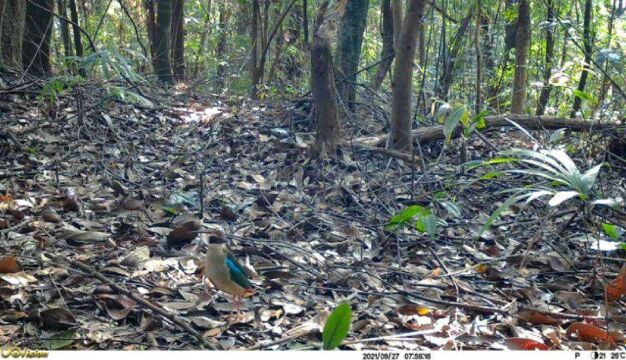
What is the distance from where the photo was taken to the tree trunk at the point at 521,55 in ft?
23.4

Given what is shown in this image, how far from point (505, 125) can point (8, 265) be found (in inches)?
144

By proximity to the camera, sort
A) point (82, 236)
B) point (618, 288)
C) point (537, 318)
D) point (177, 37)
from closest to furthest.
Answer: point (537, 318)
point (618, 288)
point (82, 236)
point (177, 37)

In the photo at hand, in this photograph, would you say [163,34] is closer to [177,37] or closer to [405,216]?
[177,37]

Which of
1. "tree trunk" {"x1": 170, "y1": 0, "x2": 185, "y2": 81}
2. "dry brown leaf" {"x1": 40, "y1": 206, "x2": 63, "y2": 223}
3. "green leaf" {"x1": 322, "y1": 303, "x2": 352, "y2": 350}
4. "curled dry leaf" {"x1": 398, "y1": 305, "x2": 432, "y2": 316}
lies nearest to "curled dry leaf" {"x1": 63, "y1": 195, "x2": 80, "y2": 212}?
"dry brown leaf" {"x1": 40, "y1": 206, "x2": 63, "y2": 223}

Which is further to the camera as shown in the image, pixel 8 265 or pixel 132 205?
pixel 132 205

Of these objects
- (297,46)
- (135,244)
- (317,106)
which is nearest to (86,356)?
(135,244)

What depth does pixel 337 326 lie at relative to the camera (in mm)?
2039

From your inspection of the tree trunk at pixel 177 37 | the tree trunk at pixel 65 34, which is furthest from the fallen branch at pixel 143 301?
the tree trunk at pixel 177 37

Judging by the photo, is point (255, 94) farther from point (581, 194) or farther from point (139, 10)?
point (139, 10)

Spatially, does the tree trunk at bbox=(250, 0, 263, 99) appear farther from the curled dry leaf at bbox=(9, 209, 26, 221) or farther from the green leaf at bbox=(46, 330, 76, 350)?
the green leaf at bbox=(46, 330, 76, 350)

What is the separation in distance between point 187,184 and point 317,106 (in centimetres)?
102

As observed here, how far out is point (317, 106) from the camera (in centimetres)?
456

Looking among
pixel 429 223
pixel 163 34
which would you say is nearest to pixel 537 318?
pixel 429 223

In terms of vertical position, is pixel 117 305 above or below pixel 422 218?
below
